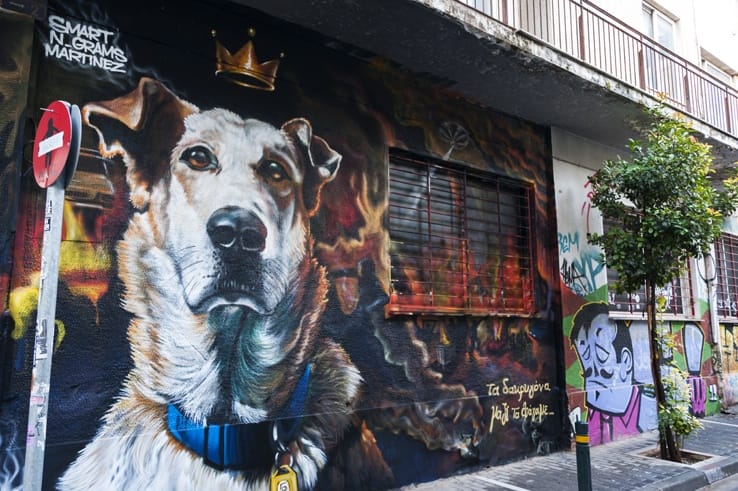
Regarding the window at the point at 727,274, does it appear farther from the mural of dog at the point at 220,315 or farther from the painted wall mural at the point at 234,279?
the mural of dog at the point at 220,315

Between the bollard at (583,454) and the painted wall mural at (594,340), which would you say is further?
the painted wall mural at (594,340)

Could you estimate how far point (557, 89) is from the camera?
6.84 m

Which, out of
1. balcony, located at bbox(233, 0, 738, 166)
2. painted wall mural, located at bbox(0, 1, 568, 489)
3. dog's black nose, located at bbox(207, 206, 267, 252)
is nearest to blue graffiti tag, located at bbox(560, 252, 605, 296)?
painted wall mural, located at bbox(0, 1, 568, 489)

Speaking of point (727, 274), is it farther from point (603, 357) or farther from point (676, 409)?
point (676, 409)

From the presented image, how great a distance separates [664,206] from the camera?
22.8ft

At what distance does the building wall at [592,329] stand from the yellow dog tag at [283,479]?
13.4 ft

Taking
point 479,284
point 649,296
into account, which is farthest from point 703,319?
point 479,284

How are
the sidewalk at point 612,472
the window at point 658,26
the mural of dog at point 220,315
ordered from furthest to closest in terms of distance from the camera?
the window at point 658,26
the sidewalk at point 612,472
the mural of dog at point 220,315

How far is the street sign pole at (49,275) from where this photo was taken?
8.98 feet

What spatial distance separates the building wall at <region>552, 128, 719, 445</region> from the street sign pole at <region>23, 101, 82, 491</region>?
250 inches

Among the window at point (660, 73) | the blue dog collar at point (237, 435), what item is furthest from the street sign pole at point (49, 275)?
the window at point (660, 73)

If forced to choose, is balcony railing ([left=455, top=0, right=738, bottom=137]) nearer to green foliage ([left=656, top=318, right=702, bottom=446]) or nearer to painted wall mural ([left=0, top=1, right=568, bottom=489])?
painted wall mural ([left=0, top=1, right=568, bottom=489])

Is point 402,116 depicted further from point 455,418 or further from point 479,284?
point 455,418

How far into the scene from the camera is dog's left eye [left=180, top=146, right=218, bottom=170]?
4863 mm
